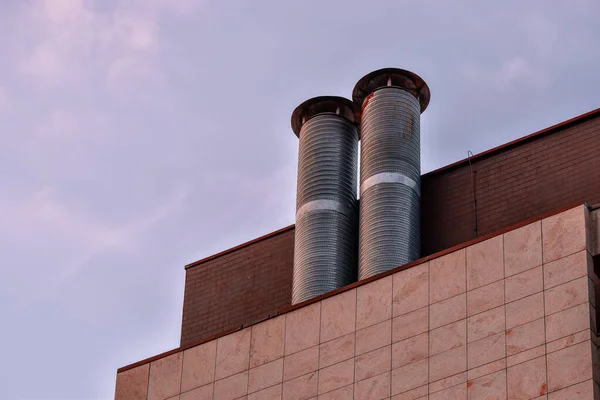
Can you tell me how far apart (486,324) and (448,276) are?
53.6 inches

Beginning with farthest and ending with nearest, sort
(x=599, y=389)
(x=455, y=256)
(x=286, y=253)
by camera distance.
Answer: (x=286, y=253), (x=455, y=256), (x=599, y=389)

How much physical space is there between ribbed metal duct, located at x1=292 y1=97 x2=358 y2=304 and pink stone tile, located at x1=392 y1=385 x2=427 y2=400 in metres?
4.78

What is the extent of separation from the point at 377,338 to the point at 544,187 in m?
4.87

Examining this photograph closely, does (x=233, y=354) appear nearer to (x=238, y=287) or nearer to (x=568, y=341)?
(x=238, y=287)

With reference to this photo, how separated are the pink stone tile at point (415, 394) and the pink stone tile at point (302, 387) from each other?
1.84 metres

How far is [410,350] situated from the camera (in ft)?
81.1

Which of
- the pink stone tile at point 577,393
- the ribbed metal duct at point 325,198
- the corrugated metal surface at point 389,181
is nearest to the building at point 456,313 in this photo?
the pink stone tile at point 577,393

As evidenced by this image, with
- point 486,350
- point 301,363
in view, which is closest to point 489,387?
point 486,350

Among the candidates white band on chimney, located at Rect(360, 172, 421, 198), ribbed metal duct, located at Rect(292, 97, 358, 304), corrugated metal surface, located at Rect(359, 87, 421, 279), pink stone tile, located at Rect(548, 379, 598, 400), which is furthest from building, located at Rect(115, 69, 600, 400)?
ribbed metal duct, located at Rect(292, 97, 358, 304)

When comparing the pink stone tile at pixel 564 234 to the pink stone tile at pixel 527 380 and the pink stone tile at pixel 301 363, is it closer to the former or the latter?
the pink stone tile at pixel 527 380

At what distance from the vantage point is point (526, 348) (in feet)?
76.3

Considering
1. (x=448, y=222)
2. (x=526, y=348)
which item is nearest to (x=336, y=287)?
(x=448, y=222)

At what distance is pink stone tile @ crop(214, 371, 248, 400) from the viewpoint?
26.8 m

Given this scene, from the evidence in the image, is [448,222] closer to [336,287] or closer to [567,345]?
[336,287]
